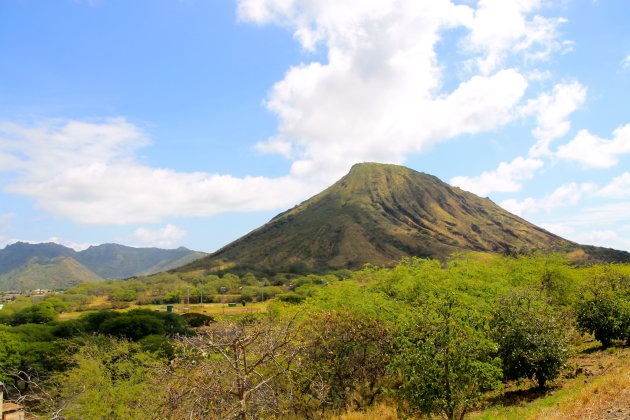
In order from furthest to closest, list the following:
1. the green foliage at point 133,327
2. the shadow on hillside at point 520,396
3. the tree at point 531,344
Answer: the green foliage at point 133,327
the shadow on hillside at point 520,396
the tree at point 531,344

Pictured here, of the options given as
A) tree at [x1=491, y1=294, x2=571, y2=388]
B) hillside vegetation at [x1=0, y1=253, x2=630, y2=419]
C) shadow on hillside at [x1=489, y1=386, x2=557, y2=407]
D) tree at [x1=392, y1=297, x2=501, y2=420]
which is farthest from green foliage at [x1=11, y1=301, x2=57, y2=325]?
tree at [x1=491, y1=294, x2=571, y2=388]

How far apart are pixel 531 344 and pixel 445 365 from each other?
4.27 metres

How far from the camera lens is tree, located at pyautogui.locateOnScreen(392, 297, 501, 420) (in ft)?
33.0

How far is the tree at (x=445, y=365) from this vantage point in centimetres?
1006

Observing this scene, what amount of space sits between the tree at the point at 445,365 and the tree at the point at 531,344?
7.99 ft

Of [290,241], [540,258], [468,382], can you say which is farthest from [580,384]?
[290,241]

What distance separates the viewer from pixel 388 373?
46.2ft

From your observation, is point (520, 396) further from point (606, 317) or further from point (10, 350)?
point (10, 350)

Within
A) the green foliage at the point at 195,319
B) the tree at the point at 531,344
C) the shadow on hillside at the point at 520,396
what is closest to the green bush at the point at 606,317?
the tree at the point at 531,344

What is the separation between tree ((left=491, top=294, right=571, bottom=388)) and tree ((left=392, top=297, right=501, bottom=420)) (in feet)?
7.99

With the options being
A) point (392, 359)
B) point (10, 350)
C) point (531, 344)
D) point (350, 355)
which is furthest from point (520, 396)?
point (10, 350)

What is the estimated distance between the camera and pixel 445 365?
1016 centimetres

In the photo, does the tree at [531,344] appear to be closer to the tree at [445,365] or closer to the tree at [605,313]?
the tree at [445,365]

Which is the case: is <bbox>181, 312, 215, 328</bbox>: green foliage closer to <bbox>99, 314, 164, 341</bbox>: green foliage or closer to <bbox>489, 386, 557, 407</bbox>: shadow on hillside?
<bbox>99, 314, 164, 341</bbox>: green foliage
